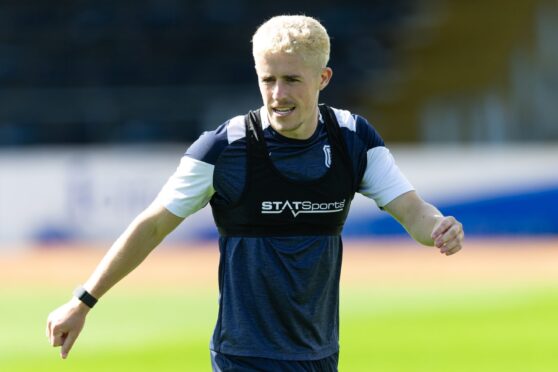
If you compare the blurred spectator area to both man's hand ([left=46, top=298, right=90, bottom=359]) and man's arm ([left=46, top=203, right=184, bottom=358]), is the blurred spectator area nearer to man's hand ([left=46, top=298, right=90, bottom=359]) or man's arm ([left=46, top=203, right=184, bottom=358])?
man's arm ([left=46, top=203, right=184, bottom=358])

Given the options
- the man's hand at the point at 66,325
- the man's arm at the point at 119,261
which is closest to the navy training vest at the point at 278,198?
the man's arm at the point at 119,261

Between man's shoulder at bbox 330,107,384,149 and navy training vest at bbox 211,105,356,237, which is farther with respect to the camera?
man's shoulder at bbox 330,107,384,149

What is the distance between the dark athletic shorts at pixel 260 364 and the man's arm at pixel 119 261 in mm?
519

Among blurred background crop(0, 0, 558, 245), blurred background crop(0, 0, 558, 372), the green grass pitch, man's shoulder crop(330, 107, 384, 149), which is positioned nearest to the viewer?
man's shoulder crop(330, 107, 384, 149)

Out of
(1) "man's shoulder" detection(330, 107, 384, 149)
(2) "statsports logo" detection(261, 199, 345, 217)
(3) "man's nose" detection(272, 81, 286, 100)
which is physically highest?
(3) "man's nose" detection(272, 81, 286, 100)

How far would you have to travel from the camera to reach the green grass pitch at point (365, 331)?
10.7 m

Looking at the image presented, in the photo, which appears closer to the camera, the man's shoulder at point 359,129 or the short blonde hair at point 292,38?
the short blonde hair at point 292,38

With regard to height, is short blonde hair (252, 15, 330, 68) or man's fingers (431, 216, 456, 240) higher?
short blonde hair (252, 15, 330, 68)

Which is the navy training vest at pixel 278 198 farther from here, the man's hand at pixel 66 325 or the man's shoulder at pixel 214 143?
the man's hand at pixel 66 325

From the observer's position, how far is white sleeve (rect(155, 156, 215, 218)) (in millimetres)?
4824

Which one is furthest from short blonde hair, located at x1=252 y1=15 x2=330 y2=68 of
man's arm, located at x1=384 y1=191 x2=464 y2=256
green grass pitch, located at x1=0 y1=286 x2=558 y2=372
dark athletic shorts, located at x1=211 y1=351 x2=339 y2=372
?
green grass pitch, located at x1=0 y1=286 x2=558 y2=372

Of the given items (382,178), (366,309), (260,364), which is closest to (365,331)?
(366,309)

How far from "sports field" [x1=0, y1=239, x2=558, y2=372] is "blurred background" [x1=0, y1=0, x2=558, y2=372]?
4 centimetres

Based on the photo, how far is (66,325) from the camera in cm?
486
